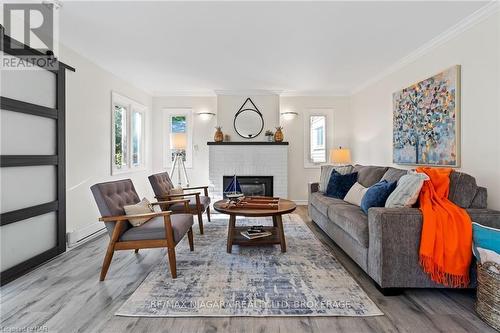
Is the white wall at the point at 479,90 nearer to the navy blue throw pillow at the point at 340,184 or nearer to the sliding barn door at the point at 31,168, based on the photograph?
the navy blue throw pillow at the point at 340,184

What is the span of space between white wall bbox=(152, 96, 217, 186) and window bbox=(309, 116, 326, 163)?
221 centimetres

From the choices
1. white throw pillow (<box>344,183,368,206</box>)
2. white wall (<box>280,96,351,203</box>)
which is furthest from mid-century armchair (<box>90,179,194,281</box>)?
white wall (<box>280,96,351,203</box>)

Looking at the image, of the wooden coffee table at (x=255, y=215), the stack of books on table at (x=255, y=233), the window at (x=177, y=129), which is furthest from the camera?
the window at (x=177, y=129)

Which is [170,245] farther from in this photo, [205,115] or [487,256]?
[205,115]

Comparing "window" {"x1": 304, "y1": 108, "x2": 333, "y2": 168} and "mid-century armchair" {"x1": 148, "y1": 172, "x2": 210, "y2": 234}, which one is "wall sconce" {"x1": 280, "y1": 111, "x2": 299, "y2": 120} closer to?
"window" {"x1": 304, "y1": 108, "x2": 333, "y2": 168}

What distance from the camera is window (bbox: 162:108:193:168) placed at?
19.3ft

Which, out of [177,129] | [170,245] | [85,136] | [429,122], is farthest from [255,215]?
[177,129]

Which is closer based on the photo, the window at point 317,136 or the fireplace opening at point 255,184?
the fireplace opening at point 255,184

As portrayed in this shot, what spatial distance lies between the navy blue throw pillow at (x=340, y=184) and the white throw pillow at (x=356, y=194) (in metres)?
0.18

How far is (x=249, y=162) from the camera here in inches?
219

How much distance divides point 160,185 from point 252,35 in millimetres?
2302

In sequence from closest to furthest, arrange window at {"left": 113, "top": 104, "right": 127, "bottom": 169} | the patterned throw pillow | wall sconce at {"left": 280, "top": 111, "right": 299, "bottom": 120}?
the patterned throw pillow → window at {"left": 113, "top": 104, "right": 127, "bottom": 169} → wall sconce at {"left": 280, "top": 111, "right": 299, "bottom": 120}

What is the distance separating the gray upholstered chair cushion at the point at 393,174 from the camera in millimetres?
2943

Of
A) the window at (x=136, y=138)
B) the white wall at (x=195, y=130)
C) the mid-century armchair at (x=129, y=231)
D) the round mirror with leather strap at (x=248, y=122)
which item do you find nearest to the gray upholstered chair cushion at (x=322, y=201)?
the mid-century armchair at (x=129, y=231)
